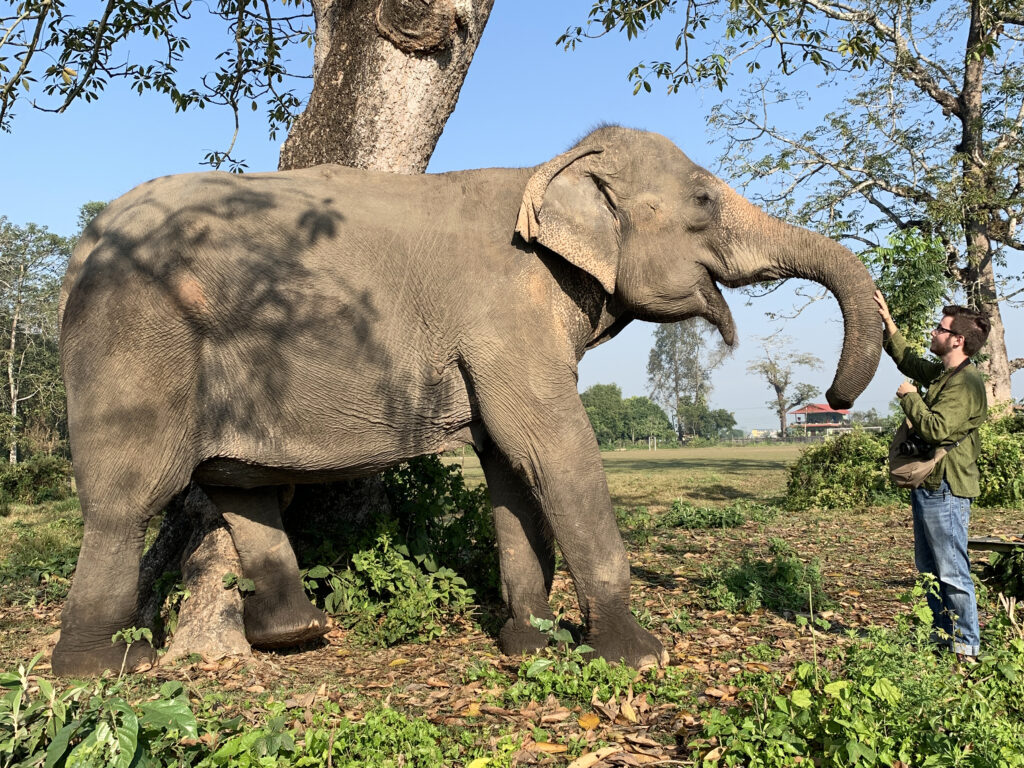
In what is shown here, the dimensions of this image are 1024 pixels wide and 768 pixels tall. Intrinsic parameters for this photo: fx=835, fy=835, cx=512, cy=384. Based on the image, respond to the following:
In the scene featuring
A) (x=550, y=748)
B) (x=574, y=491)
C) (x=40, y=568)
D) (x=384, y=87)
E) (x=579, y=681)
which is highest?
(x=384, y=87)

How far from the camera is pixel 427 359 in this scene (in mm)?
5160

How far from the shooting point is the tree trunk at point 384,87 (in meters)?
6.51

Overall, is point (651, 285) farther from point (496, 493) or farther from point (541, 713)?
point (541, 713)

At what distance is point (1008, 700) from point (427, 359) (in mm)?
3473

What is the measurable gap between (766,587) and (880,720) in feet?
11.6

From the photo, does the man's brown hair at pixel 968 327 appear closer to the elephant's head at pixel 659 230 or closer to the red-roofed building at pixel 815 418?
the elephant's head at pixel 659 230

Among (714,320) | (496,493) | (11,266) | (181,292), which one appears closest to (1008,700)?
(714,320)

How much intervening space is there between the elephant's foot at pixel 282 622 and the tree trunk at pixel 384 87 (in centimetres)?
120

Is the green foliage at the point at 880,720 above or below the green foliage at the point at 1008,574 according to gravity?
below

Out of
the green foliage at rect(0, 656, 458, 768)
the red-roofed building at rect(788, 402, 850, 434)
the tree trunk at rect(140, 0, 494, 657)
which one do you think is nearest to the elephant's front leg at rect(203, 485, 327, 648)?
the tree trunk at rect(140, 0, 494, 657)

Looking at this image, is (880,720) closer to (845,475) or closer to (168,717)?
(168,717)

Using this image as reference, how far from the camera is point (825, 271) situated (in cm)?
499

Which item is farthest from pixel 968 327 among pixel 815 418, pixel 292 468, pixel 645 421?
pixel 815 418

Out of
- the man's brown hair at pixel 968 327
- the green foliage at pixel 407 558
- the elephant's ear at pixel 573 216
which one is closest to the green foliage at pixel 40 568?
the green foliage at pixel 407 558
